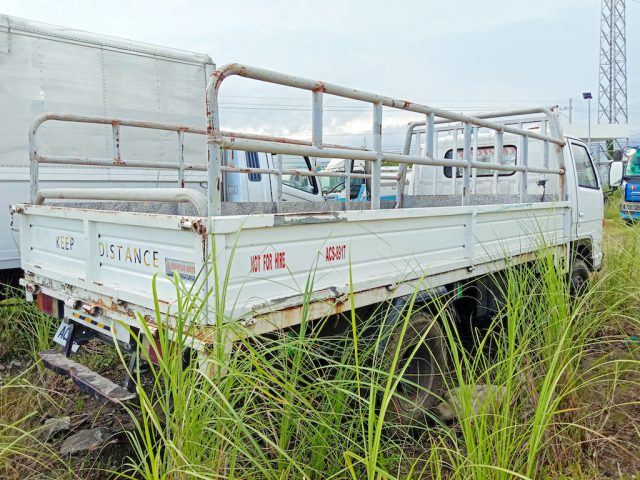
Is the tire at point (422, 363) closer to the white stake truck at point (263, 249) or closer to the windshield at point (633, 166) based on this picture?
the white stake truck at point (263, 249)

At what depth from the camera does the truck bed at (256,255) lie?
250 cm

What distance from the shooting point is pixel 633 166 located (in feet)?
52.1

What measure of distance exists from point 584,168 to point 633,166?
11614 millimetres

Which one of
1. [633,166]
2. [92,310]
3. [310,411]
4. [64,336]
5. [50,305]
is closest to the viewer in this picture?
[310,411]

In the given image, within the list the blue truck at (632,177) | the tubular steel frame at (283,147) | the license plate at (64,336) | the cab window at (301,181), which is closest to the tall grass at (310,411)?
the tubular steel frame at (283,147)

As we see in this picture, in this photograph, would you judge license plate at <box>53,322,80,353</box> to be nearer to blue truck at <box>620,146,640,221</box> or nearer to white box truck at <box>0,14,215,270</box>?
white box truck at <box>0,14,215,270</box>

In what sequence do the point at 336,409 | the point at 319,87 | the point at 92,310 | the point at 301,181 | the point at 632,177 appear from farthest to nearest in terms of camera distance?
1. the point at 632,177
2. the point at 301,181
3. the point at 92,310
4. the point at 319,87
5. the point at 336,409

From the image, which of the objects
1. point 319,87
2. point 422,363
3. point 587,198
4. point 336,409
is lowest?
point 422,363

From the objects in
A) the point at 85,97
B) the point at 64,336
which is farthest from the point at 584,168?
the point at 85,97

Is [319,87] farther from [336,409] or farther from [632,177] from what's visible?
[632,177]

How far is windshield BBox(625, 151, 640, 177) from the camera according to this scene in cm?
1572

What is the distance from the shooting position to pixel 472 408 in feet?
7.41

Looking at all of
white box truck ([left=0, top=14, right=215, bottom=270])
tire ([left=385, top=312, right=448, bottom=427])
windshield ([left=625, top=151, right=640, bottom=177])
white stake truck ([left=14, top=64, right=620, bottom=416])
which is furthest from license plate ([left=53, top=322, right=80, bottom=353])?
windshield ([left=625, top=151, right=640, bottom=177])

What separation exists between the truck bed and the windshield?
45.9 ft
